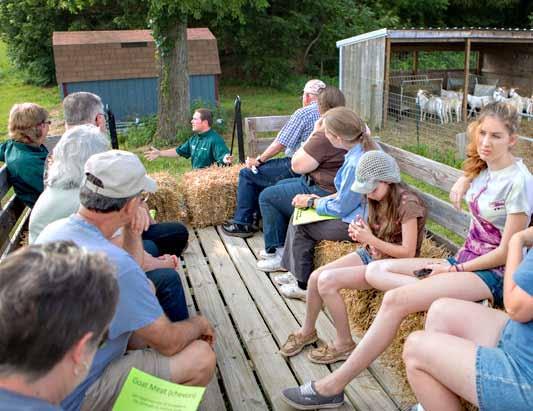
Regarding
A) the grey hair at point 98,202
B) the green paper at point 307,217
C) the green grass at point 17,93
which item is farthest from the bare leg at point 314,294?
the green grass at point 17,93

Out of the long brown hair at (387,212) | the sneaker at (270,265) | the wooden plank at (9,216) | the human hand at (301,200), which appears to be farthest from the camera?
the sneaker at (270,265)

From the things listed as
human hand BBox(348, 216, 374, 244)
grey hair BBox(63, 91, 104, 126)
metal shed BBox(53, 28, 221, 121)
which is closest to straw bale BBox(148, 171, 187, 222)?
grey hair BBox(63, 91, 104, 126)

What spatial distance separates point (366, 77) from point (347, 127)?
10.6 m

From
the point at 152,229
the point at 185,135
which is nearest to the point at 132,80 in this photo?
the point at 185,135

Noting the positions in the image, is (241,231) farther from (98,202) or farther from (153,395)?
(153,395)

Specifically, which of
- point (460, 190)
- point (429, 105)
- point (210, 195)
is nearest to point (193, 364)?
point (460, 190)

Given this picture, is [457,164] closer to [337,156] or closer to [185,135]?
[337,156]

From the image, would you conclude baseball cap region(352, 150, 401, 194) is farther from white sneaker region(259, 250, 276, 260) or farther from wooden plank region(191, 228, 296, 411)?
white sneaker region(259, 250, 276, 260)

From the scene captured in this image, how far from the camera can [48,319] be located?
4.11ft

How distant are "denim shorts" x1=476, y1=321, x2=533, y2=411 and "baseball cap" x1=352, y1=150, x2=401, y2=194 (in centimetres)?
124

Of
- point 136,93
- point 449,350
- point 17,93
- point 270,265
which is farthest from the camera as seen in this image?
point 17,93

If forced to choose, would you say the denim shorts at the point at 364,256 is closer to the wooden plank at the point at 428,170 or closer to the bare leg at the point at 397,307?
the bare leg at the point at 397,307

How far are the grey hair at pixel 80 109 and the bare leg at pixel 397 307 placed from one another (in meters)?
2.45

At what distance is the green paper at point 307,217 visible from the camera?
3820mm
